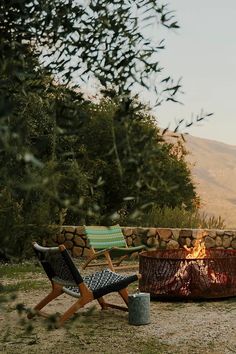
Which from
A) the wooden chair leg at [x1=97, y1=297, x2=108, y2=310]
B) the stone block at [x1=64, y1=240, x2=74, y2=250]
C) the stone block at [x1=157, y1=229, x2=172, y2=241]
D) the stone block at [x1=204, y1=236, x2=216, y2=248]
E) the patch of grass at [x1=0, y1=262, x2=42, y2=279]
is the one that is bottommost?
the patch of grass at [x1=0, y1=262, x2=42, y2=279]

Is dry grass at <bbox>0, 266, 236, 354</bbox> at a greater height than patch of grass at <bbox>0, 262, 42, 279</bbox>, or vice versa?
dry grass at <bbox>0, 266, 236, 354</bbox>

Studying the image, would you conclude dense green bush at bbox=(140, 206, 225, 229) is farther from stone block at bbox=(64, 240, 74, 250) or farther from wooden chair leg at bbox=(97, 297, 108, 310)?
wooden chair leg at bbox=(97, 297, 108, 310)

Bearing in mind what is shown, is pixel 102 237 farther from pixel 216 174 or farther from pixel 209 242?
pixel 216 174

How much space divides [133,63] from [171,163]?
1455 cm

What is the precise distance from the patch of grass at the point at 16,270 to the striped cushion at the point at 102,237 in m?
1.03

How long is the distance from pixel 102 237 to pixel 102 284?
399cm

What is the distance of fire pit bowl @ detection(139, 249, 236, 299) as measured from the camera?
8.51 m

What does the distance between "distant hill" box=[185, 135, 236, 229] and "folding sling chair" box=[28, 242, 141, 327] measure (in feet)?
147

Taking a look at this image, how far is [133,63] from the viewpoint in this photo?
10.9 ft

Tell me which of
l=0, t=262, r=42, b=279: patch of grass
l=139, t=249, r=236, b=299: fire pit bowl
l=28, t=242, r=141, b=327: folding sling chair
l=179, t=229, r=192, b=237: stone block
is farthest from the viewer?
l=179, t=229, r=192, b=237: stone block

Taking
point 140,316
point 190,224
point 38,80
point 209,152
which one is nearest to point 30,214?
point 190,224

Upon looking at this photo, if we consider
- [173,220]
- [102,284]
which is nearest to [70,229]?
[173,220]

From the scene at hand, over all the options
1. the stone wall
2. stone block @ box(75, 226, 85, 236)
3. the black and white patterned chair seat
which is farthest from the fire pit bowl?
stone block @ box(75, 226, 85, 236)

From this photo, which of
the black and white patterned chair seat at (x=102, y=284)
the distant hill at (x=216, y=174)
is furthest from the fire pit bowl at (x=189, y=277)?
the distant hill at (x=216, y=174)
